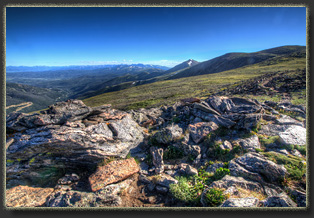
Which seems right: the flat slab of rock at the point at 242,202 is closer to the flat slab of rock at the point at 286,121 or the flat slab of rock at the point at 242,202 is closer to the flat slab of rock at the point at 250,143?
the flat slab of rock at the point at 250,143

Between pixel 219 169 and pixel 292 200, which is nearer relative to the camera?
pixel 292 200

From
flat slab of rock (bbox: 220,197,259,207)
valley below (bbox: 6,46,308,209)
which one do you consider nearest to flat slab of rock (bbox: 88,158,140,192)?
valley below (bbox: 6,46,308,209)

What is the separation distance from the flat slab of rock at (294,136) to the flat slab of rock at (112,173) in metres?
7.81

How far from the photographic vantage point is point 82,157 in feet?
22.8

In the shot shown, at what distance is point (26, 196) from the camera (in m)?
5.54

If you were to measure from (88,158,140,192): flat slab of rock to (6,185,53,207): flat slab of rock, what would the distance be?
193 centimetres

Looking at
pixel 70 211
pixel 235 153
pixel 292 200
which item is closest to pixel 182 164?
pixel 235 153

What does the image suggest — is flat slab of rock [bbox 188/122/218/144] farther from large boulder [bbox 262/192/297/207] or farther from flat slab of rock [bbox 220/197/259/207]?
large boulder [bbox 262/192/297/207]

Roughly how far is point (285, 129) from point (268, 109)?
3.57 m

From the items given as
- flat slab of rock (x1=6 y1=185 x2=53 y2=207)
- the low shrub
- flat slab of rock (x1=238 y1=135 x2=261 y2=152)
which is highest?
flat slab of rock (x1=238 y1=135 x2=261 y2=152)

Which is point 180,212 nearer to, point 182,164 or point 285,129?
point 182,164

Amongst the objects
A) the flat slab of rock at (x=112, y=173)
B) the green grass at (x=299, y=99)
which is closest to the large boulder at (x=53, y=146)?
the flat slab of rock at (x=112, y=173)

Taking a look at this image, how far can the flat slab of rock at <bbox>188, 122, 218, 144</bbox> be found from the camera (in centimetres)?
814

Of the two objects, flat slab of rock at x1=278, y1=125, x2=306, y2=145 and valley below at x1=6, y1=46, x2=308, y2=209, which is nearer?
valley below at x1=6, y1=46, x2=308, y2=209
